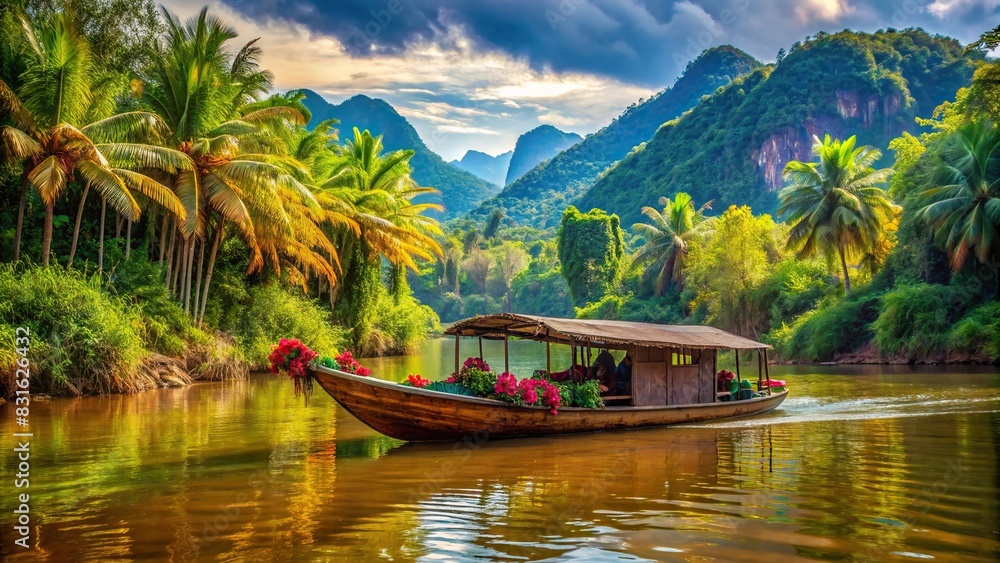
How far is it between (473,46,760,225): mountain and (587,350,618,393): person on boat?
115 m

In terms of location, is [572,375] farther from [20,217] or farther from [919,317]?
[919,317]

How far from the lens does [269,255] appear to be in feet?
86.2

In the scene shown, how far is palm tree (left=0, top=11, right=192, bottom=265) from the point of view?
16547 millimetres

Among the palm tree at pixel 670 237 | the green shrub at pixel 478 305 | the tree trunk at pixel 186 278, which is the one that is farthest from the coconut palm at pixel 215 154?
the green shrub at pixel 478 305

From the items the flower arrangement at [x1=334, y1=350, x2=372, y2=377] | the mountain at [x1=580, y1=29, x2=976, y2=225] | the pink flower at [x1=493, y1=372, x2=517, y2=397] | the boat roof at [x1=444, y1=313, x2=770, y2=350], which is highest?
the mountain at [x1=580, y1=29, x2=976, y2=225]

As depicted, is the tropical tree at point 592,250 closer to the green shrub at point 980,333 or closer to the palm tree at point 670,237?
the palm tree at point 670,237

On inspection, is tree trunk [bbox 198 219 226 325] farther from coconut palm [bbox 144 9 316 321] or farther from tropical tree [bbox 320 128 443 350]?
tropical tree [bbox 320 128 443 350]

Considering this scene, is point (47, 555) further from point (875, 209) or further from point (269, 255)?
point (875, 209)

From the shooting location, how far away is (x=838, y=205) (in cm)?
3291

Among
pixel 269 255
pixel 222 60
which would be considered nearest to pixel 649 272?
pixel 269 255

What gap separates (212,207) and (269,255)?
4.28 meters

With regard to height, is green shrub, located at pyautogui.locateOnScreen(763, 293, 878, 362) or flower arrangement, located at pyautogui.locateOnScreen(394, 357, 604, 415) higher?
green shrub, located at pyautogui.locateOnScreen(763, 293, 878, 362)

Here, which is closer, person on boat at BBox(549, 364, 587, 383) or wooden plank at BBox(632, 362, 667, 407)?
person on boat at BBox(549, 364, 587, 383)

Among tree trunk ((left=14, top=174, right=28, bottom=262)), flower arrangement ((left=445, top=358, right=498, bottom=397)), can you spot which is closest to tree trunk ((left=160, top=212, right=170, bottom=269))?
tree trunk ((left=14, top=174, right=28, bottom=262))
